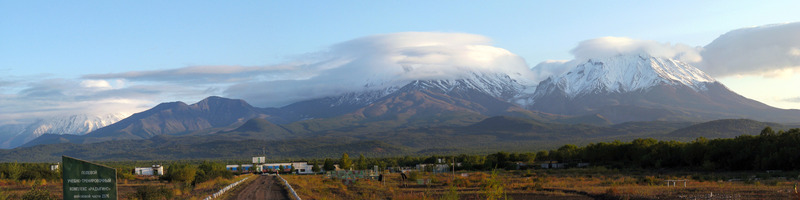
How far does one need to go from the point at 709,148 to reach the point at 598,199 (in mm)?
38423

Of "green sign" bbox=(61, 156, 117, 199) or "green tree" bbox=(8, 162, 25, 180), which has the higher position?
"green sign" bbox=(61, 156, 117, 199)

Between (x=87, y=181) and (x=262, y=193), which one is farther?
(x=262, y=193)

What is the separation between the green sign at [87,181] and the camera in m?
10.5

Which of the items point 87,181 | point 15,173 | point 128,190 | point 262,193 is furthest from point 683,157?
point 87,181

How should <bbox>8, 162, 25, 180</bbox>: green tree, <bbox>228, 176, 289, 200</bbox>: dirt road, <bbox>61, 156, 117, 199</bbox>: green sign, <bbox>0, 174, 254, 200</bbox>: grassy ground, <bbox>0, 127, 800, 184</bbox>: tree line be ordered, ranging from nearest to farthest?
→ <bbox>61, 156, 117, 199</bbox>: green sign
<bbox>0, 174, 254, 200</bbox>: grassy ground
<bbox>228, 176, 289, 200</bbox>: dirt road
<bbox>8, 162, 25, 180</bbox>: green tree
<bbox>0, 127, 800, 184</bbox>: tree line

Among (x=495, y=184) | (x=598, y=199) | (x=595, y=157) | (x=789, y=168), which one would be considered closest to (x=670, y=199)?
(x=598, y=199)

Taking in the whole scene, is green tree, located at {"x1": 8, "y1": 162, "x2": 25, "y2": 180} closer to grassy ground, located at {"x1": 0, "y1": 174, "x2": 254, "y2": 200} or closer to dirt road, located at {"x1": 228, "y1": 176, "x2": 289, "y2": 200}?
grassy ground, located at {"x1": 0, "y1": 174, "x2": 254, "y2": 200}

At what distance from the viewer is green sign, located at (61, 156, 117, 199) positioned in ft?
34.4

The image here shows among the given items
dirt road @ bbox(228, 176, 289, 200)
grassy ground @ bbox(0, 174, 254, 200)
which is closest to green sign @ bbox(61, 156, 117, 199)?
grassy ground @ bbox(0, 174, 254, 200)

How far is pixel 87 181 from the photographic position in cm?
1059

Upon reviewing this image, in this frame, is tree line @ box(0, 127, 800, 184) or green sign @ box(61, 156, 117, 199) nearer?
green sign @ box(61, 156, 117, 199)

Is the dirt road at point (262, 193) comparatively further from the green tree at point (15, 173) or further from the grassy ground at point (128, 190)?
the green tree at point (15, 173)

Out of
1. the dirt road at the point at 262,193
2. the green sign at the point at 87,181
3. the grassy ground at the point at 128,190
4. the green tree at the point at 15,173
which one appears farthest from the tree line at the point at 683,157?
the green sign at the point at 87,181

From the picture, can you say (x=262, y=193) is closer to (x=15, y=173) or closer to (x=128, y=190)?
(x=128, y=190)
